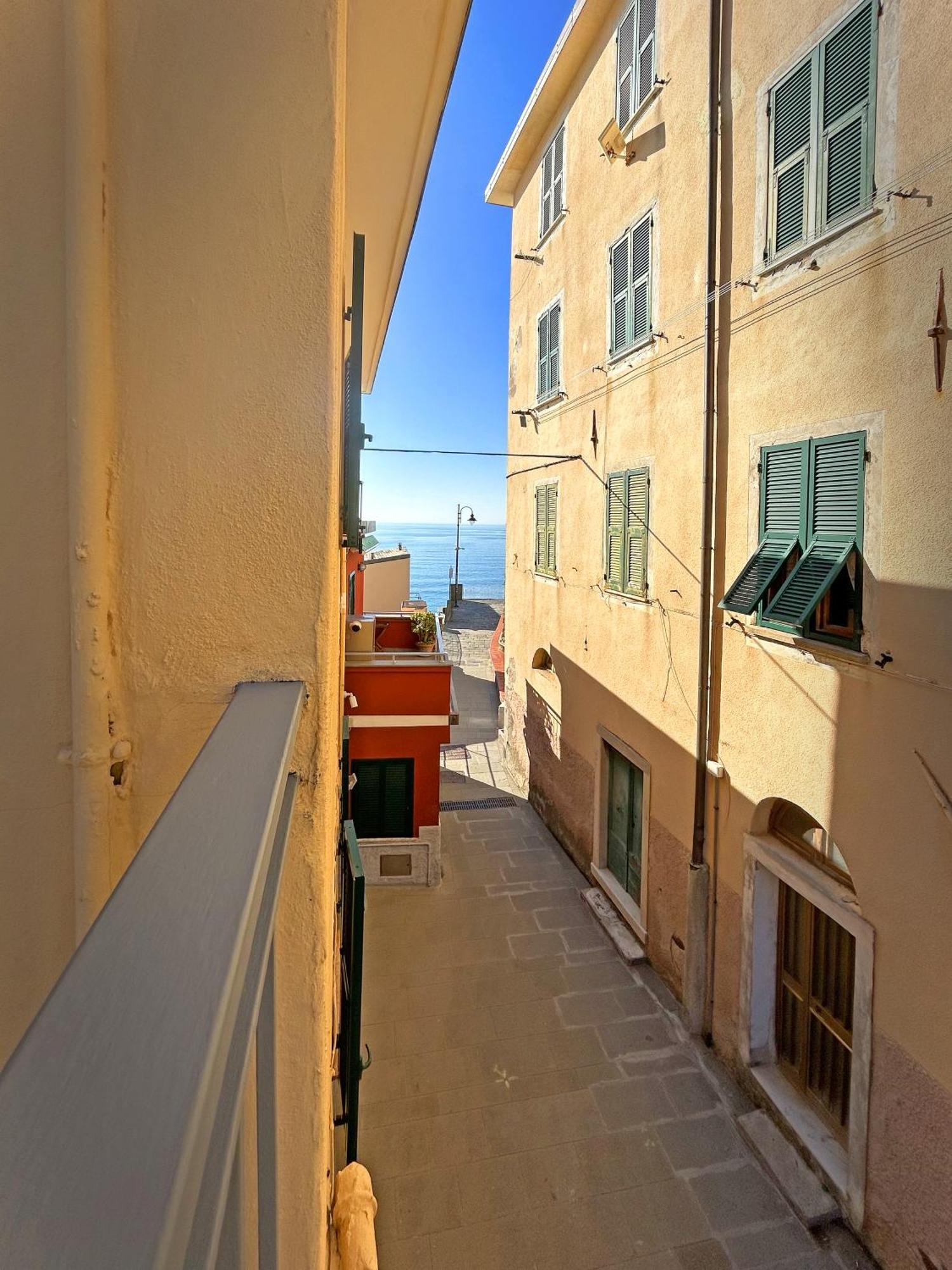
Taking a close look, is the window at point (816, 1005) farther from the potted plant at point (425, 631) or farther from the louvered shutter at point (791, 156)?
the potted plant at point (425, 631)

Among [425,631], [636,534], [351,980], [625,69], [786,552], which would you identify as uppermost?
[625,69]

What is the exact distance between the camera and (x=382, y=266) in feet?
20.3

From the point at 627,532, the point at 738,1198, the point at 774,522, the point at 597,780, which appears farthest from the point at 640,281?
the point at 738,1198

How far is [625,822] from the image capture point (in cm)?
→ 884

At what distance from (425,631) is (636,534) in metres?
4.06

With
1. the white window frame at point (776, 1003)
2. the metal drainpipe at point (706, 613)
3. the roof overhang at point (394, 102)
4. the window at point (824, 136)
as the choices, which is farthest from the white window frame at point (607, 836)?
the roof overhang at point (394, 102)

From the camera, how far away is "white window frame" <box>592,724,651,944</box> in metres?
7.96

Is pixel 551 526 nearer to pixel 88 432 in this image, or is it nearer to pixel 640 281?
pixel 640 281

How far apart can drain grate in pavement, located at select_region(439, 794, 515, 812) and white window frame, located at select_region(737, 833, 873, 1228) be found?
679cm

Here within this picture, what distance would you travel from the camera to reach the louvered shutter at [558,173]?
412 inches

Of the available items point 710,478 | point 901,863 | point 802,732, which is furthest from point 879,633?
point 710,478

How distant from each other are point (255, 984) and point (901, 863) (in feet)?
16.4

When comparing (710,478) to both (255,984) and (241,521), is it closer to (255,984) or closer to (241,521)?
(241,521)

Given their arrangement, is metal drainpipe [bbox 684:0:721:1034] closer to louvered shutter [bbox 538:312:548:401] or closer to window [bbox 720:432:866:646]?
window [bbox 720:432:866:646]
